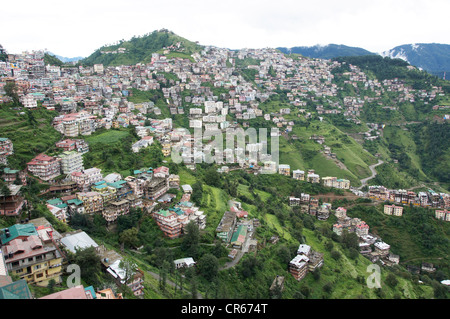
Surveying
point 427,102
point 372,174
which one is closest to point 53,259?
point 372,174

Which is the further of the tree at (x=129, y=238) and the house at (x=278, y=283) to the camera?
the tree at (x=129, y=238)

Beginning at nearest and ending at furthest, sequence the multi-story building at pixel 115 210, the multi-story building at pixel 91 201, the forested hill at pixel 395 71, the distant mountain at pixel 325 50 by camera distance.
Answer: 1. the multi-story building at pixel 115 210
2. the multi-story building at pixel 91 201
3. the forested hill at pixel 395 71
4. the distant mountain at pixel 325 50

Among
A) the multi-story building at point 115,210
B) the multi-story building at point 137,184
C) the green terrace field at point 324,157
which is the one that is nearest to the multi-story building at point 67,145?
the multi-story building at point 137,184

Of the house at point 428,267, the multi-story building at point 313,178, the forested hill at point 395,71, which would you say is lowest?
the house at point 428,267

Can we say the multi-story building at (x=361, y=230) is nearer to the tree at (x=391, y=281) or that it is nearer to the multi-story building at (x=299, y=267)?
the tree at (x=391, y=281)

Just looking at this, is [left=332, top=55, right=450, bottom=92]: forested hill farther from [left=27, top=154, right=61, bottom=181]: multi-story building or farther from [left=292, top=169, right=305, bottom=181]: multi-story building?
[left=27, top=154, right=61, bottom=181]: multi-story building

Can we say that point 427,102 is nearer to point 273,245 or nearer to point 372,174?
point 372,174

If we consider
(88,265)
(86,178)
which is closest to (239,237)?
(88,265)
